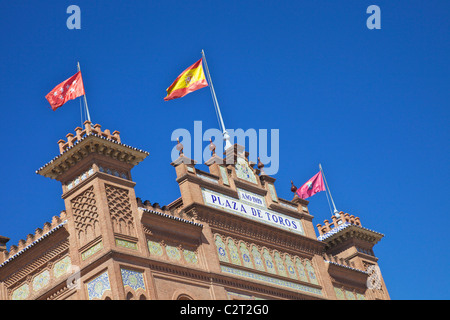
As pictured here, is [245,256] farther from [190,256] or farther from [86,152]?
[86,152]

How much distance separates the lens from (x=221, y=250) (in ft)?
102

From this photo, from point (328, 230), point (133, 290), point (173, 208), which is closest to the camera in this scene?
point (133, 290)

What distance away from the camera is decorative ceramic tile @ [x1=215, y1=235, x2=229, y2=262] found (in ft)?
101

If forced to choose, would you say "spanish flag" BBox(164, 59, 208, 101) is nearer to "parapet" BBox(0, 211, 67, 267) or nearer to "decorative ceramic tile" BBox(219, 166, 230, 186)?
"decorative ceramic tile" BBox(219, 166, 230, 186)

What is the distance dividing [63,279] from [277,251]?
11.1 metres

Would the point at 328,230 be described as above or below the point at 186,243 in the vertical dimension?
above

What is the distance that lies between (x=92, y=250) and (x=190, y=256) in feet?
14.8

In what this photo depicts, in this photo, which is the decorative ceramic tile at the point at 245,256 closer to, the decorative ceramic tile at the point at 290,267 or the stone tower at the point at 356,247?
the decorative ceramic tile at the point at 290,267

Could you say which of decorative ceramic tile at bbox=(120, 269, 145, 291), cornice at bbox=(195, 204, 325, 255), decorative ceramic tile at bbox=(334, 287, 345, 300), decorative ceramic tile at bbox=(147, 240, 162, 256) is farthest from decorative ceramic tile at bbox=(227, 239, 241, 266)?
decorative ceramic tile at bbox=(334, 287, 345, 300)

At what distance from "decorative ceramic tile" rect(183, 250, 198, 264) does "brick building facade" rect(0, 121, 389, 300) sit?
0.05m
